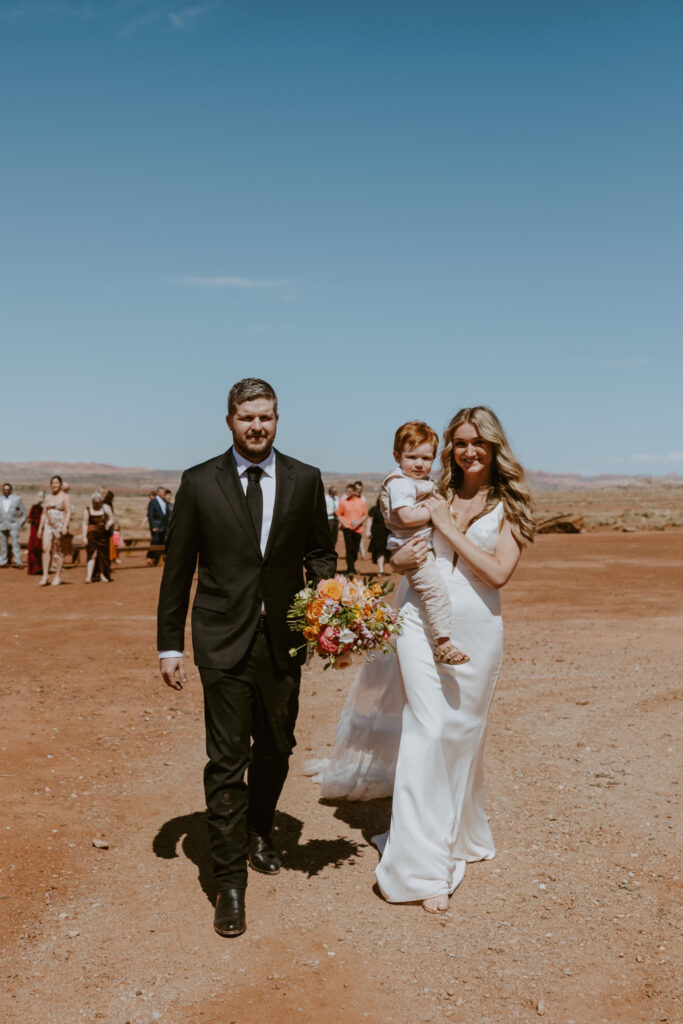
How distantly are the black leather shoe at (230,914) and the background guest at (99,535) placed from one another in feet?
44.5

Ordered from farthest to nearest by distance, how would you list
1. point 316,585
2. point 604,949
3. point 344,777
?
point 344,777, point 316,585, point 604,949

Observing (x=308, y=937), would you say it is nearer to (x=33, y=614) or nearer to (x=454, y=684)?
(x=454, y=684)

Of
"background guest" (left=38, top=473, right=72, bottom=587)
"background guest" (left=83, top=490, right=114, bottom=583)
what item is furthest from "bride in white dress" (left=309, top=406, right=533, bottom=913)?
"background guest" (left=83, top=490, right=114, bottom=583)

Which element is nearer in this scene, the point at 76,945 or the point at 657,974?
the point at 657,974

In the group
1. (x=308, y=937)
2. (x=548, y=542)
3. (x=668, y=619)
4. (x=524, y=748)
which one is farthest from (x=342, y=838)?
(x=548, y=542)

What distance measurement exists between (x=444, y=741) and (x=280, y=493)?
1.51 meters

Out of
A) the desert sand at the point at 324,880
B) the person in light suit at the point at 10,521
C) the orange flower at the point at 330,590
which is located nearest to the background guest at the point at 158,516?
the person in light suit at the point at 10,521

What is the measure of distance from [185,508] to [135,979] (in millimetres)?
2019

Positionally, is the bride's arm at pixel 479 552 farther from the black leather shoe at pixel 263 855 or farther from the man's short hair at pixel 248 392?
the black leather shoe at pixel 263 855

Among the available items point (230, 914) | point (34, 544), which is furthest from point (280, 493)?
point (34, 544)

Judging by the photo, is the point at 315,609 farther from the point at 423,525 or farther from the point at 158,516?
the point at 158,516

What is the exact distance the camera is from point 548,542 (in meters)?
31.0

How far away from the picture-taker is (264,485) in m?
4.40

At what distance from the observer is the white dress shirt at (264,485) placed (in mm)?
4348
